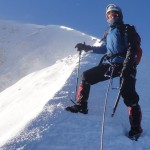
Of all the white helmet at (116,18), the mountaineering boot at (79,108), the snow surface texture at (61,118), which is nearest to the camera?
the snow surface texture at (61,118)

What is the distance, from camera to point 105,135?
684cm

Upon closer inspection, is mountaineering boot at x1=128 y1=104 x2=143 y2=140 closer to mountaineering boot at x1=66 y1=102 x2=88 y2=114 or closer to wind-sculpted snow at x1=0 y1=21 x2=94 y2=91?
mountaineering boot at x1=66 y1=102 x2=88 y2=114

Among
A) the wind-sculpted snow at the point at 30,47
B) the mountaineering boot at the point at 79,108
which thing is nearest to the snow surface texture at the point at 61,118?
the mountaineering boot at the point at 79,108

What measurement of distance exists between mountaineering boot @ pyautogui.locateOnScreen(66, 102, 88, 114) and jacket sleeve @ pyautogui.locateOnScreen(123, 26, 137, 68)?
4.16 feet

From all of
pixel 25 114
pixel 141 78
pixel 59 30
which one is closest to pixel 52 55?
pixel 59 30

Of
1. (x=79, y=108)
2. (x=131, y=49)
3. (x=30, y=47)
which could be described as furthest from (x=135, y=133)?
(x=30, y=47)

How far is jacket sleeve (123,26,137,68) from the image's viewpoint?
6.89 m

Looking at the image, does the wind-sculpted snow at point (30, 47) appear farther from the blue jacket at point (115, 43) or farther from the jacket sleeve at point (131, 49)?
the jacket sleeve at point (131, 49)

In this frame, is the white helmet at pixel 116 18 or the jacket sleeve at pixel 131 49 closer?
the jacket sleeve at pixel 131 49

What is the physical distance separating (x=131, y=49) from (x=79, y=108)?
1.61 meters

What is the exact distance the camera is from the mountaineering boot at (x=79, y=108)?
739 centimetres

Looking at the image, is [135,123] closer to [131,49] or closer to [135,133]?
[135,133]

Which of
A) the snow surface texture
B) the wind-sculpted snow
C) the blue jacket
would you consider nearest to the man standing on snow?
the blue jacket

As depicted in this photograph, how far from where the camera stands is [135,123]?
6.87 meters
